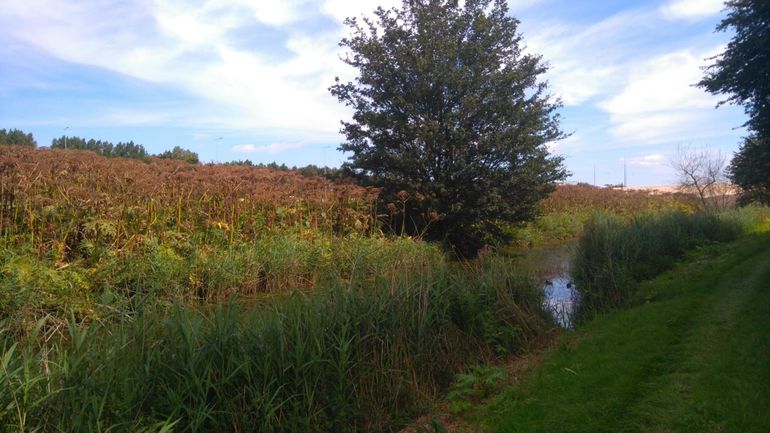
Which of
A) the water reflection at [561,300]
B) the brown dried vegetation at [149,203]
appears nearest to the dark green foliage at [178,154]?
the brown dried vegetation at [149,203]

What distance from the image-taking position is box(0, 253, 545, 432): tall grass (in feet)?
14.4

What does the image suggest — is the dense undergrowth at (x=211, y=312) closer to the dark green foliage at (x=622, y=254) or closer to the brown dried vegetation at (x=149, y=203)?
the brown dried vegetation at (x=149, y=203)

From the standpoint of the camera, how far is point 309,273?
11.4 metres

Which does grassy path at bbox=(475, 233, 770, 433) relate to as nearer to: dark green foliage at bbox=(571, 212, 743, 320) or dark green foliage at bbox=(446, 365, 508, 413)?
dark green foliage at bbox=(446, 365, 508, 413)

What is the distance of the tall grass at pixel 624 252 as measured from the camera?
418 inches

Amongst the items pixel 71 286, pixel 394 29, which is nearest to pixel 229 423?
pixel 71 286

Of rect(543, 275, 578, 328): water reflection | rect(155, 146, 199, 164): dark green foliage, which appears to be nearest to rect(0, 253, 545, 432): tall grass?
rect(543, 275, 578, 328): water reflection

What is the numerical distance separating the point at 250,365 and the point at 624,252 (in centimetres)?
967

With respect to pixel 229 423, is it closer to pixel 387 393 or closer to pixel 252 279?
pixel 387 393

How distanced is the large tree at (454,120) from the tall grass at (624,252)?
3.59m

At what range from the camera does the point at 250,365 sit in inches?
209

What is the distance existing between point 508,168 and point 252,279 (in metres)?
9.38


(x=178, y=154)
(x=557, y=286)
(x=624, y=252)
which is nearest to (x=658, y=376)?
(x=624, y=252)

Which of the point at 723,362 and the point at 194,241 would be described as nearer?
the point at 723,362
